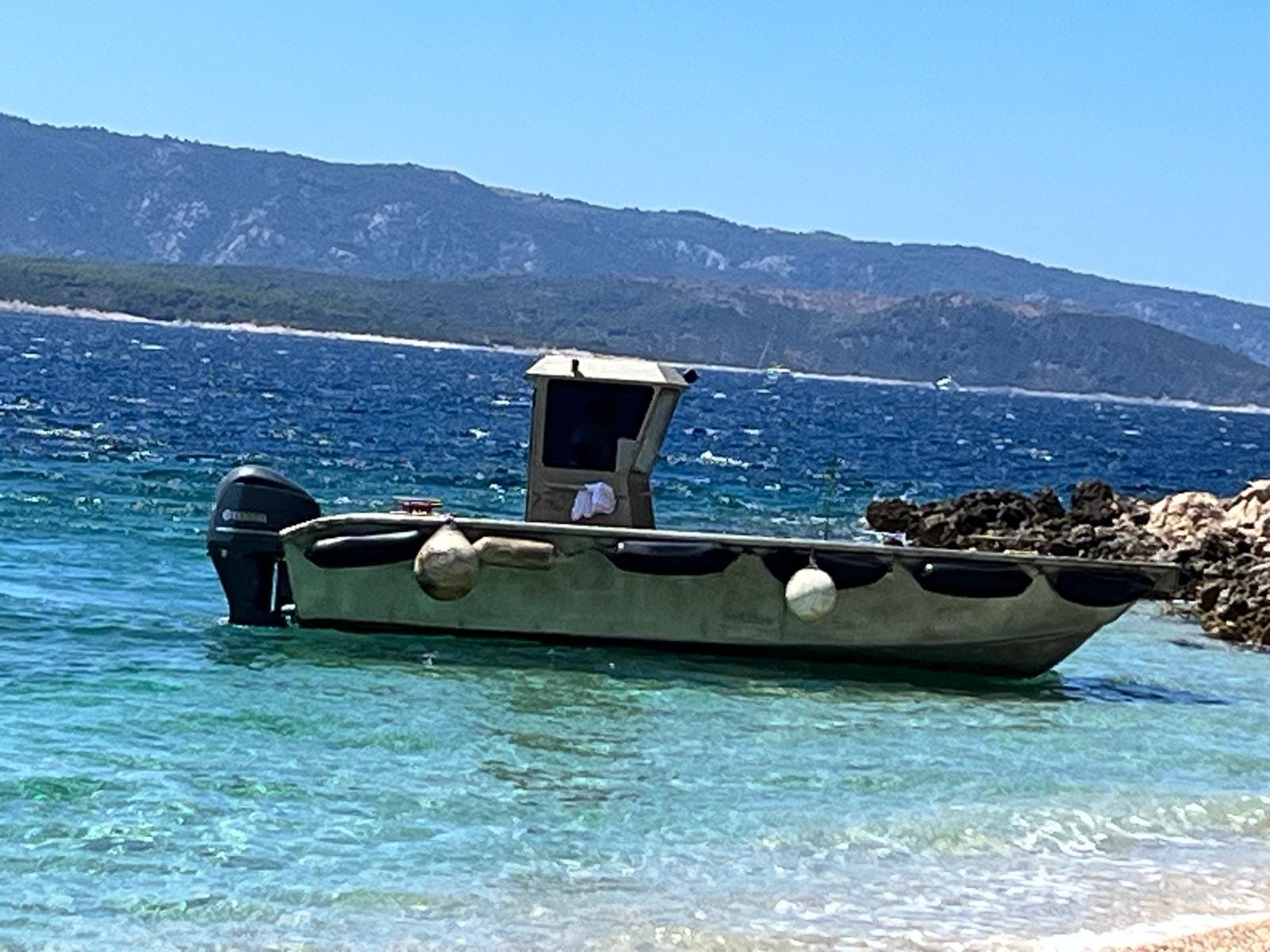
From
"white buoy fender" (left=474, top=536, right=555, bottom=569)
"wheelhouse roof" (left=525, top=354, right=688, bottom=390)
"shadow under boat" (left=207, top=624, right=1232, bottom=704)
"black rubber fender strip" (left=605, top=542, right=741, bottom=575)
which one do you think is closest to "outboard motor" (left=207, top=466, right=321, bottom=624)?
"shadow under boat" (left=207, top=624, right=1232, bottom=704)

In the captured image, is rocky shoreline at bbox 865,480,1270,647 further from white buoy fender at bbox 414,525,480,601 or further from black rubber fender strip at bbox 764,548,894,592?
white buoy fender at bbox 414,525,480,601

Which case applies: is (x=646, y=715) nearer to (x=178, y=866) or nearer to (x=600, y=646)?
(x=600, y=646)

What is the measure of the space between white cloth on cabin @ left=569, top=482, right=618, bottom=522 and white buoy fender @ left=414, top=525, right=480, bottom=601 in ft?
3.71

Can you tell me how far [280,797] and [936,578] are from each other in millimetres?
6508

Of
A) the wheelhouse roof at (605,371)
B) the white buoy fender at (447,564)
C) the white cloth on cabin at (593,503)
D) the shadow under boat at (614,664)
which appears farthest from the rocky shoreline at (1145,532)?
the white buoy fender at (447,564)

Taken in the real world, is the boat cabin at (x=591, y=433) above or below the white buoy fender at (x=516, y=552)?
above

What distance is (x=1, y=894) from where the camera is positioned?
33.2 feet

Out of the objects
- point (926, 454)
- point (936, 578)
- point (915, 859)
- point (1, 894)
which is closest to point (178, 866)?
point (1, 894)

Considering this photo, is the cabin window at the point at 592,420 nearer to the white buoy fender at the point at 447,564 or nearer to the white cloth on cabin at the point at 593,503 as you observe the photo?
the white cloth on cabin at the point at 593,503

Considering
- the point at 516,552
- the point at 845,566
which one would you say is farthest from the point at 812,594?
the point at 516,552

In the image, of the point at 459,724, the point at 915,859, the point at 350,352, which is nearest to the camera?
the point at 915,859

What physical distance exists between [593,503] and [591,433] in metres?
0.68

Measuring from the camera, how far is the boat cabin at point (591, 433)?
58.5 ft

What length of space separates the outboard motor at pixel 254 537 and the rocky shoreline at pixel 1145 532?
8.63 m
